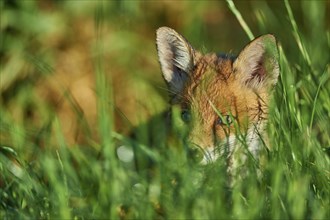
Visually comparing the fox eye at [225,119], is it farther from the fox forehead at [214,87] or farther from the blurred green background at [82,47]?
the blurred green background at [82,47]

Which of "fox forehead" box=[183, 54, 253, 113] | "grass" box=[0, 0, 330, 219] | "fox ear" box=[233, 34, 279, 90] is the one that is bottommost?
"grass" box=[0, 0, 330, 219]

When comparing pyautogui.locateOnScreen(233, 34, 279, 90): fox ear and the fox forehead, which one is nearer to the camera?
pyautogui.locateOnScreen(233, 34, 279, 90): fox ear

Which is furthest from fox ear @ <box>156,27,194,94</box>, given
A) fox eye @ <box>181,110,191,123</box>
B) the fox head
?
fox eye @ <box>181,110,191,123</box>

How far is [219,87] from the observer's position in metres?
4.62

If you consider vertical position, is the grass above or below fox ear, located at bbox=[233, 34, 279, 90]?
below

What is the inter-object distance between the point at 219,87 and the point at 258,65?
23cm

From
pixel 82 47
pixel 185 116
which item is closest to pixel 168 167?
pixel 185 116

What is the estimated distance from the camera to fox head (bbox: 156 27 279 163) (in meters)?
4.43

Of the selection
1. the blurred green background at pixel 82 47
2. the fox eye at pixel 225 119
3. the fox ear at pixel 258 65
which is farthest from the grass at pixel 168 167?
the blurred green background at pixel 82 47

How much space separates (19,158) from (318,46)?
2158mm

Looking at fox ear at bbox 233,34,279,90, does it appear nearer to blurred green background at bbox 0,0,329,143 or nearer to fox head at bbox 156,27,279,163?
fox head at bbox 156,27,279,163

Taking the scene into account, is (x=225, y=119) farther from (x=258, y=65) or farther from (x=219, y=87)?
(x=258, y=65)

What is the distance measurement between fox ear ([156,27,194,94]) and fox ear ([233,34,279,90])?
0.26m

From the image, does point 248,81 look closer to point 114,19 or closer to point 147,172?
point 147,172
